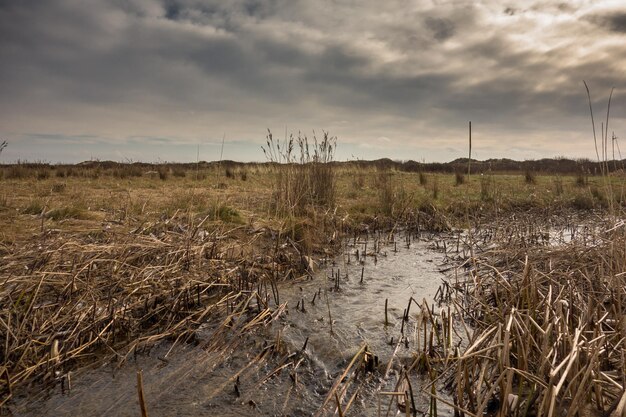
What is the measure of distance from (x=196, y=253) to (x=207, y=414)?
2.34 metres

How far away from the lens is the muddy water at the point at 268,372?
7.72ft

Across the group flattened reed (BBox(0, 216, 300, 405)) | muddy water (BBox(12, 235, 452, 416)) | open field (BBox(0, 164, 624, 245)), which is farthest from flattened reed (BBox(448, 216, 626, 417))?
flattened reed (BBox(0, 216, 300, 405))

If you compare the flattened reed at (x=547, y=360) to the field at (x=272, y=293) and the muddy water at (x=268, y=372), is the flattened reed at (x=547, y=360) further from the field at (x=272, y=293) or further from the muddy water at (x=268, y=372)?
the muddy water at (x=268, y=372)

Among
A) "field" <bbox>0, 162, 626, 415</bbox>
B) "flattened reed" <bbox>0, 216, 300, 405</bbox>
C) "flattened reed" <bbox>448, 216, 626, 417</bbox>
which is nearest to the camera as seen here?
"flattened reed" <bbox>448, 216, 626, 417</bbox>

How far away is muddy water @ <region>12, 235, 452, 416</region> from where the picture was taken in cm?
235

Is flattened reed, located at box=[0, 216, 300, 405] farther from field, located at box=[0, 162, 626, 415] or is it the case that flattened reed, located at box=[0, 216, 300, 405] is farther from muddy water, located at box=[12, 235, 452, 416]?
muddy water, located at box=[12, 235, 452, 416]

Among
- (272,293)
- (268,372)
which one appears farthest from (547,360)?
(272,293)

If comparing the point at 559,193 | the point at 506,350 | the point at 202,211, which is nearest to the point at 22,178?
the point at 202,211

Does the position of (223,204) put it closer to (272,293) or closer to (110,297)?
(272,293)

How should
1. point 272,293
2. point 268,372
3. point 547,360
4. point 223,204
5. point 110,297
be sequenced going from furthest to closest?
point 223,204
point 272,293
point 110,297
point 268,372
point 547,360

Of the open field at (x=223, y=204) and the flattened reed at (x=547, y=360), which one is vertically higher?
the open field at (x=223, y=204)

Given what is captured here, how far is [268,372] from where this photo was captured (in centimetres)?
274

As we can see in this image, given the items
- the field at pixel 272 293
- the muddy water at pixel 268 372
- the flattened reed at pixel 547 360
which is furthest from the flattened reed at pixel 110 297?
the flattened reed at pixel 547 360

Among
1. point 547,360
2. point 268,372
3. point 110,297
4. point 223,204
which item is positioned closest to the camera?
point 547,360
